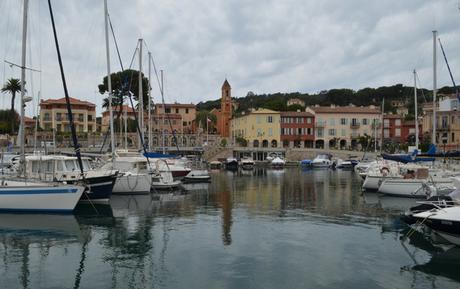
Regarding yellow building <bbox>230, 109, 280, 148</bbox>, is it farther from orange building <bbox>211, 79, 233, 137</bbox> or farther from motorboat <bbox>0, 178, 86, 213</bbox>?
motorboat <bbox>0, 178, 86, 213</bbox>

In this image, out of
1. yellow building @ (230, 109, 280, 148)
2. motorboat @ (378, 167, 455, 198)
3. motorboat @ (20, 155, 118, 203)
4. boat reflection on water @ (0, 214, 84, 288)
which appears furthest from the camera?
yellow building @ (230, 109, 280, 148)

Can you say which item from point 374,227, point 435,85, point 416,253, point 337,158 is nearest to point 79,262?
point 416,253

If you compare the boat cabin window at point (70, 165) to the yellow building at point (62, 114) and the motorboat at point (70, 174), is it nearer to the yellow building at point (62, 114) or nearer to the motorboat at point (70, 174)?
the motorboat at point (70, 174)

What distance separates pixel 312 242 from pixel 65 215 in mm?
14649

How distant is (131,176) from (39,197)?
37.8 feet

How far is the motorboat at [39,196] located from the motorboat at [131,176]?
29.2 ft

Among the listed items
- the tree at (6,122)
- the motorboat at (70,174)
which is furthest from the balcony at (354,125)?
the motorboat at (70,174)

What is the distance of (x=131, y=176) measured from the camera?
3784cm

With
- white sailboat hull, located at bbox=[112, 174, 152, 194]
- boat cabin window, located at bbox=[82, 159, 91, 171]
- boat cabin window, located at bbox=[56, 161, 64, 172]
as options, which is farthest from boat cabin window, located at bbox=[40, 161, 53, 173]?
white sailboat hull, located at bbox=[112, 174, 152, 194]

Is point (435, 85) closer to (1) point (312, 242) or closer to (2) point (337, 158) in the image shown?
(1) point (312, 242)

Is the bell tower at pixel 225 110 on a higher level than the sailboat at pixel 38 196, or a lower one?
higher

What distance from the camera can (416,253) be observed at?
1856cm

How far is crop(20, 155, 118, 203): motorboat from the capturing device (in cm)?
3008

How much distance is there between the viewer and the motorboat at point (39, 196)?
87.2 feet
